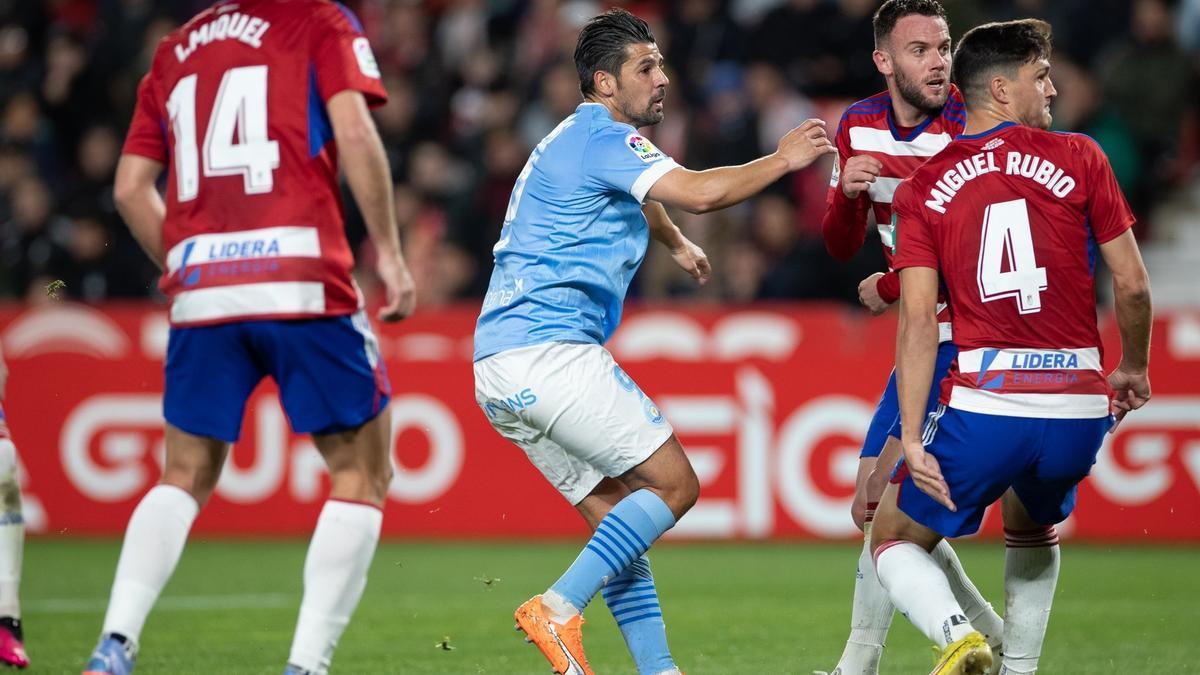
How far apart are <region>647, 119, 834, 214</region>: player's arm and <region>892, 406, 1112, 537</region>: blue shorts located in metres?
0.98

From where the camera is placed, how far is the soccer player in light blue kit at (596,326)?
17.7ft

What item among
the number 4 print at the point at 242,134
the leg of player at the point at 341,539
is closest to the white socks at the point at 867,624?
the leg of player at the point at 341,539

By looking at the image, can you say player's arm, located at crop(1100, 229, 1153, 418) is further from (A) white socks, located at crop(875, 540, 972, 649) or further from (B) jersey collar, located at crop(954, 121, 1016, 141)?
(A) white socks, located at crop(875, 540, 972, 649)

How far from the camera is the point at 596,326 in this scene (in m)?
5.76

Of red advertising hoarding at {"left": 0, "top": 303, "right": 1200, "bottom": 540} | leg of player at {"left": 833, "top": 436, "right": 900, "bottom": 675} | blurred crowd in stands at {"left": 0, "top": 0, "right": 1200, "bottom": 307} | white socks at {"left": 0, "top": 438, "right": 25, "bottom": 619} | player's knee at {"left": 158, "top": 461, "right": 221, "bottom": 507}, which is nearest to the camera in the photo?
player's knee at {"left": 158, "top": 461, "right": 221, "bottom": 507}

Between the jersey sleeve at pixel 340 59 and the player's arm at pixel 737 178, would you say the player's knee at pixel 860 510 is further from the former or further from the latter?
the jersey sleeve at pixel 340 59

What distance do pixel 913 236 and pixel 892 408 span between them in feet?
3.47

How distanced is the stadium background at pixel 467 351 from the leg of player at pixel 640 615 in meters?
1.01

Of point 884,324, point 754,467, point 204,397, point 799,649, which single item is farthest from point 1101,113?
point 204,397

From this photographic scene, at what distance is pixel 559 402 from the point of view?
553 cm

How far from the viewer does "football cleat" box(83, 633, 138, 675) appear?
468 cm

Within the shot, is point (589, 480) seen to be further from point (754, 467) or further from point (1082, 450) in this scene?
point (754, 467)

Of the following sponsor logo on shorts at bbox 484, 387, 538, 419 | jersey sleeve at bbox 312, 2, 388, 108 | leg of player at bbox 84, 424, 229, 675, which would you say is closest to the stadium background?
sponsor logo on shorts at bbox 484, 387, 538, 419

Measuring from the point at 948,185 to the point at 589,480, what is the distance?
5.82 ft
